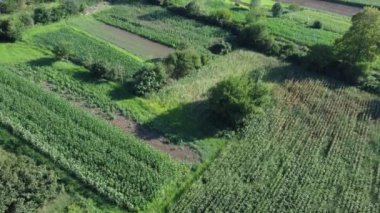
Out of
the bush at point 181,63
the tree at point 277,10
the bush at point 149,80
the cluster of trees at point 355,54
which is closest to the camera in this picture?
the bush at point 149,80

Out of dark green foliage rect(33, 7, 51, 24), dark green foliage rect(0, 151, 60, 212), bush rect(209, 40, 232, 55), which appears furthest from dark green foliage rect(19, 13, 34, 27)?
dark green foliage rect(0, 151, 60, 212)

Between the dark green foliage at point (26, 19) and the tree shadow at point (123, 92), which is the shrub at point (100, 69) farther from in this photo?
the dark green foliage at point (26, 19)

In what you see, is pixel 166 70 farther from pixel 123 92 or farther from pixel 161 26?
pixel 161 26

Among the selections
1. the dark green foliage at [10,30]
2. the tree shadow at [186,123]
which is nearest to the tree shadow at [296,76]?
the tree shadow at [186,123]

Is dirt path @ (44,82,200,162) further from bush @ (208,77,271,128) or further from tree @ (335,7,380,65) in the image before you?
tree @ (335,7,380,65)

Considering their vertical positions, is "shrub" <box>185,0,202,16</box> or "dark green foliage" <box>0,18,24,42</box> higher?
"shrub" <box>185,0,202,16</box>

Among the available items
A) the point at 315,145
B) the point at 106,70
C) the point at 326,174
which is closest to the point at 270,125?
the point at 315,145
